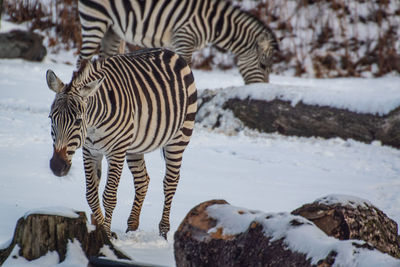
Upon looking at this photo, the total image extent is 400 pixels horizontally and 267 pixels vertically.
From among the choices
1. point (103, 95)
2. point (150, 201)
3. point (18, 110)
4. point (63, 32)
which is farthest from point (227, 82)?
point (103, 95)

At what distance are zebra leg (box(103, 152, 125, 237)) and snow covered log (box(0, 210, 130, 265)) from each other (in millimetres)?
1437

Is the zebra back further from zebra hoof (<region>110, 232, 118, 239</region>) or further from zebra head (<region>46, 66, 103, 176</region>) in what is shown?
zebra hoof (<region>110, 232, 118, 239</region>)

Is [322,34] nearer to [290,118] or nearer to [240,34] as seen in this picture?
[240,34]

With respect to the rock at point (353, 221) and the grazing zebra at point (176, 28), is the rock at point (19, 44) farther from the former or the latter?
the rock at point (353, 221)

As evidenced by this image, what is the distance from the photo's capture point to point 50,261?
135 inches

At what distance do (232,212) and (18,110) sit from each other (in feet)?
24.1

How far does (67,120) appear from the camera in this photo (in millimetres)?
4215

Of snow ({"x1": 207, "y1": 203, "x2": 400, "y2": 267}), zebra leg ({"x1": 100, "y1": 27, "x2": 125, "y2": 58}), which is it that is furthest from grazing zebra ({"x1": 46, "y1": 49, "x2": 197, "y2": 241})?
zebra leg ({"x1": 100, "y1": 27, "x2": 125, "y2": 58})

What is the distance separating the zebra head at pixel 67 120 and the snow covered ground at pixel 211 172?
600 millimetres

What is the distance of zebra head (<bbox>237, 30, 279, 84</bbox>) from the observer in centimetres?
1113

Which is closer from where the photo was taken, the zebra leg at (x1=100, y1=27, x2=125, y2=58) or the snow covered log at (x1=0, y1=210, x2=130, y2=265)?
the snow covered log at (x1=0, y1=210, x2=130, y2=265)

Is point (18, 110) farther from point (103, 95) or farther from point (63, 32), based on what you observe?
point (63, 32)

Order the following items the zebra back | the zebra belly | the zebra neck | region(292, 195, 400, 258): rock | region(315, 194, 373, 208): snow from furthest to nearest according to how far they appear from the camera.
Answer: the zebra neck → the zebra belly → the zebra back → region(315, 194, 373, 208): snow → region(292, 195, 400, 258): rock

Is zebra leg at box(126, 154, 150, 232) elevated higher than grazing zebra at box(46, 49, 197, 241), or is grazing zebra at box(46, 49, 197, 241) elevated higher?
grazing zebra at box(46, 49, 197, 241)
